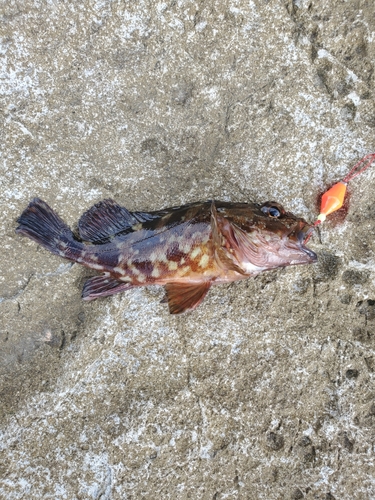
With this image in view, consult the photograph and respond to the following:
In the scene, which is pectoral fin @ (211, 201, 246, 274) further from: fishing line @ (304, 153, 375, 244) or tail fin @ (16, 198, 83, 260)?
tail fin @ (16, 198, 83, 260)

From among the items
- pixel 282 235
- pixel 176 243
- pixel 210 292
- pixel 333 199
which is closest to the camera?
pixel 282 235

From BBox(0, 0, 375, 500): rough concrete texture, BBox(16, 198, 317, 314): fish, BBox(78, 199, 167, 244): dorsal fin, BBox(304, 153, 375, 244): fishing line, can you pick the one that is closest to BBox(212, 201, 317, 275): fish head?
BBox(16, 198, 317, 314): fish

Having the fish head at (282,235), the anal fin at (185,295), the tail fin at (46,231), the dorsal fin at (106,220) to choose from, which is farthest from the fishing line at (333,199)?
the tail fin at (46,231)

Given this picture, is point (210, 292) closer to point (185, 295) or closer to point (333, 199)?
point (185, 295)

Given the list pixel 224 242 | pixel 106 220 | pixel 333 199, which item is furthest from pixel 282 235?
pixel 106 220

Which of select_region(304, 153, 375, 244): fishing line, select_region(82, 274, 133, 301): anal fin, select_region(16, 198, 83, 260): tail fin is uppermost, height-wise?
select_region(304, 153, 375, 244): fishing line

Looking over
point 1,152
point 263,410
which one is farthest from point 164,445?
point 1,152
